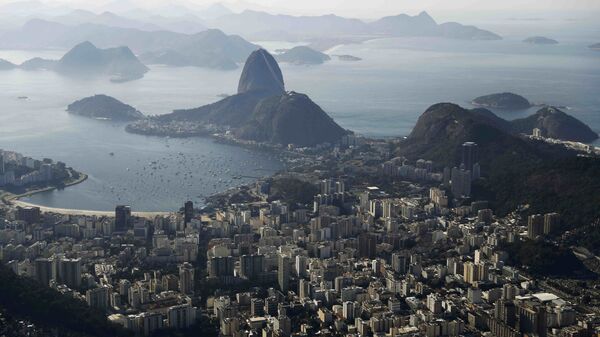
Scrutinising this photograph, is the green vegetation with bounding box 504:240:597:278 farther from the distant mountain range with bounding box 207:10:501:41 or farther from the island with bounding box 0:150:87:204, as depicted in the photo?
the distant mountain range with bounding box 207:10:501:41

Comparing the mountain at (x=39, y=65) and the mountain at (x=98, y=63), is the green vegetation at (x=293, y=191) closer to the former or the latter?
the mountain at (x=98, y=63)

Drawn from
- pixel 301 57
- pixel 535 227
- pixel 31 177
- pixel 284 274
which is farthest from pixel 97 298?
pixel 301 57

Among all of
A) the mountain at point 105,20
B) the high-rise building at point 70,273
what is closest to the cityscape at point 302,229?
the high-rise building at point 70,273

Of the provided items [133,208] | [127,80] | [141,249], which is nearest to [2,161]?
[133,208]

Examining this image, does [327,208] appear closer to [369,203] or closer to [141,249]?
[369,203]

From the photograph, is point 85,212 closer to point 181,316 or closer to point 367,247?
point 367,247

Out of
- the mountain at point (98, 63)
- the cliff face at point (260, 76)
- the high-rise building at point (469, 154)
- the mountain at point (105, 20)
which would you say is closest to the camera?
the high-rise building at point (469, 154)

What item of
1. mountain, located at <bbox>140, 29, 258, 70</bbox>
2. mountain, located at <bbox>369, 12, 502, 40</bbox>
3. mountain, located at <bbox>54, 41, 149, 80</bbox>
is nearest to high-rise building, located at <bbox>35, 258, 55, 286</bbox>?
mountain, located at <bbox>54, 41, 149, 80</bbox>
